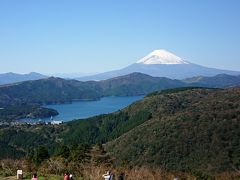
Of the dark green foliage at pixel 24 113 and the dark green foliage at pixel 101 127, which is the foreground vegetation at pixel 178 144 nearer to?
the dark green foliage at pixel 101 127

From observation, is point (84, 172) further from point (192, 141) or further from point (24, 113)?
point (24, 113)

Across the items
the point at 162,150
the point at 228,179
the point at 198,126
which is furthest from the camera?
the point at 198,126

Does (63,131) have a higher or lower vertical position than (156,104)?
lower

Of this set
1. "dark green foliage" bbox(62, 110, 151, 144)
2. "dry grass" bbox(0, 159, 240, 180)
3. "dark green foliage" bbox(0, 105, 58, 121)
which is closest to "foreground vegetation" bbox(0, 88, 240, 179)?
"dark green foliage" bbox(62, 110, 151, 144)

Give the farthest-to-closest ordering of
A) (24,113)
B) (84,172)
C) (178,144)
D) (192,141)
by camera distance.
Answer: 1. (24,113)
2. (192,141)
3. (178,144)
4. (84,172)

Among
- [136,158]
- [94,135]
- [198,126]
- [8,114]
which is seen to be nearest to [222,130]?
[198,126]

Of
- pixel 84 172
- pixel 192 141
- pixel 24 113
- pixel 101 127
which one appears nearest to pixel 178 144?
pixel 192 141

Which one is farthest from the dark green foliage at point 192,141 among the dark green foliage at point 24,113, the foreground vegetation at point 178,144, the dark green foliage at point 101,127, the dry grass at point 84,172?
the dark green foliage at point 24,113

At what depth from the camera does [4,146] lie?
8300 centimetres

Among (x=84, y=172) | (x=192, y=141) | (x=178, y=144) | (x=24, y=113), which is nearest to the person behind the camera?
(x=84, y=172)

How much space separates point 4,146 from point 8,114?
82050 millimetres

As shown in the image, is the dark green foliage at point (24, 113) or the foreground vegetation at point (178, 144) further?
the dark green foliage at point (24, 113)

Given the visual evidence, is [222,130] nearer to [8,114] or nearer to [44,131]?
[44,131]

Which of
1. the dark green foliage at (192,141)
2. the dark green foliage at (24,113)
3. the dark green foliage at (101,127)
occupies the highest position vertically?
the dark green foliage at (192,141)
